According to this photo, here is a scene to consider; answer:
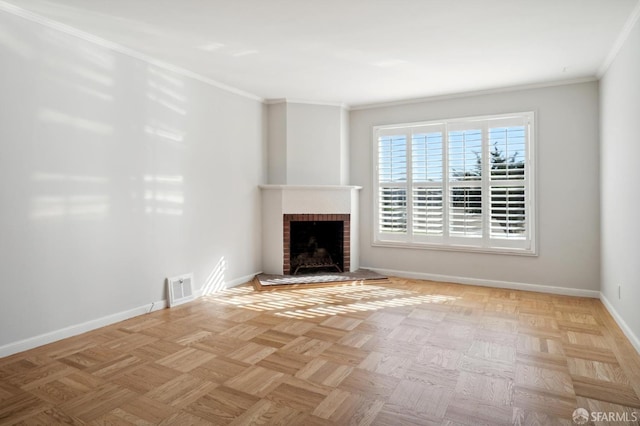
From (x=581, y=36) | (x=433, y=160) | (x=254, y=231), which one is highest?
(x=581, y=36)

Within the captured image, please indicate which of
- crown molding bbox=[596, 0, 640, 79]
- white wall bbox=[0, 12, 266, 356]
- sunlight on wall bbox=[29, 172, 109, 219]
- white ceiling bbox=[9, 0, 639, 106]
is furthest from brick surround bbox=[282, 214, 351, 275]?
crown molding bbox=[596, 0, 640, 79]

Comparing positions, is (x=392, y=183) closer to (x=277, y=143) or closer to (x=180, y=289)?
(x=277, y=143)

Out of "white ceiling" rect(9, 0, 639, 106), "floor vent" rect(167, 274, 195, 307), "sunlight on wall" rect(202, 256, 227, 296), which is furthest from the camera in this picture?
"sunlight on wall" rect(202, 256, 227, 296)

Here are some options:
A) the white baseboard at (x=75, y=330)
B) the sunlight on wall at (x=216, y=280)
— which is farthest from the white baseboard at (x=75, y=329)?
the sunlight on wall at (x=216, y=280)

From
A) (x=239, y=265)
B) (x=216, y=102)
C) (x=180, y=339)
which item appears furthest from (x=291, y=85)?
(x=180, y=339)

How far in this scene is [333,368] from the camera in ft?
8.59

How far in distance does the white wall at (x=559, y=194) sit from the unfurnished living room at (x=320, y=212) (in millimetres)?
24

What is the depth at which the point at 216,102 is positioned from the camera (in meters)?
4.76

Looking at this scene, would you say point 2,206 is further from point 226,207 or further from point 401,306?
point 401,306

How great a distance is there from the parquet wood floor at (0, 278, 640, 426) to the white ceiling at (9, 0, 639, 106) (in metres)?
2.52

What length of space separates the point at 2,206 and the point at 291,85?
320 centimetres

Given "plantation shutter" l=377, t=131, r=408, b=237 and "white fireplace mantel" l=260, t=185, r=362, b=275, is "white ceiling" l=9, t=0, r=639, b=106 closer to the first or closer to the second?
"plantation shutter" l=377, t=131, r=408, b=237

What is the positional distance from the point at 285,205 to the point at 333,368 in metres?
3.09

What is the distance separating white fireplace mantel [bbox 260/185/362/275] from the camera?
17.8ft
